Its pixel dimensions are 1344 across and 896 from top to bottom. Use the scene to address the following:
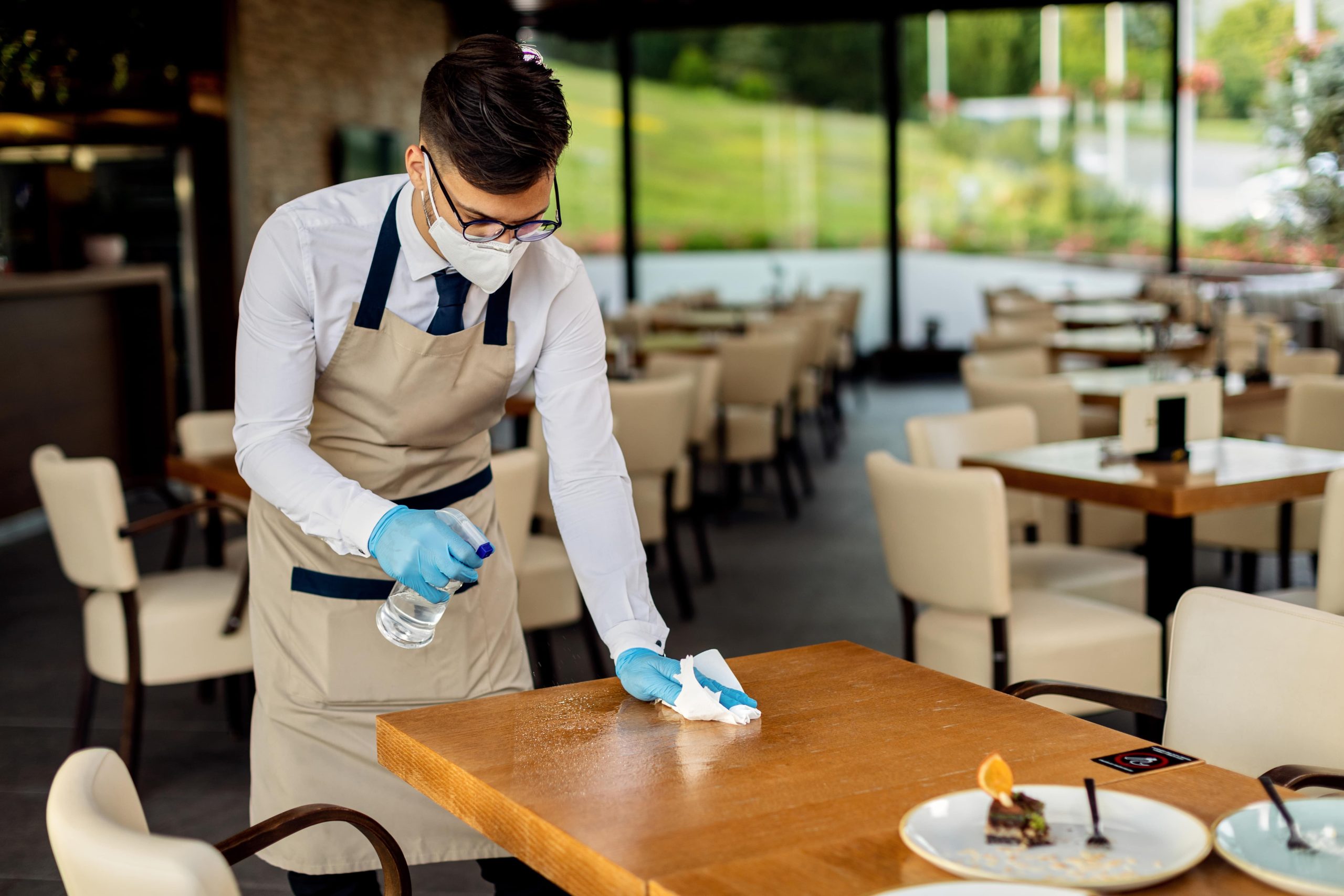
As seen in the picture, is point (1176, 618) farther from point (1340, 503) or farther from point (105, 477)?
point (105, 477)

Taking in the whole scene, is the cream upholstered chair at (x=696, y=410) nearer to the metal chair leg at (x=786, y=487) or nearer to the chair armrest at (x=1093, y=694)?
the metal chair leg at (x=786, y=487)

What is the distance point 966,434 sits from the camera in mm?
3799

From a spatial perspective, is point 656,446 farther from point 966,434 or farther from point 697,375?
point 966,434

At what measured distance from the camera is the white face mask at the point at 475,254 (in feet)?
5.47

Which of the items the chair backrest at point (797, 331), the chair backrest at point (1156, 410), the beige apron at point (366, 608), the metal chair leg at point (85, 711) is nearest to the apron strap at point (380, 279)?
the beige apron at point (366, 608)

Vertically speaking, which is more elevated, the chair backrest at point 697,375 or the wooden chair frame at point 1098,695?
the chair backrest at point 697,375

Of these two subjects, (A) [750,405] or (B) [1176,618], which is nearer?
(B) [1176,618]

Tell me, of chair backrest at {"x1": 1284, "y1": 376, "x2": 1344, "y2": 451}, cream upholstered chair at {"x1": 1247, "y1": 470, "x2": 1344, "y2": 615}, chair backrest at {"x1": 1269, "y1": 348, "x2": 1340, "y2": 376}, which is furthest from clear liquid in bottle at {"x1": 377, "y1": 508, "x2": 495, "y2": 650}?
chair backrest at {"x1": 1269, "y1": 348, "x2": 1340, "y2": 376}

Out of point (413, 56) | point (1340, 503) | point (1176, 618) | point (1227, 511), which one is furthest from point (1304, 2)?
point (1176, 618)

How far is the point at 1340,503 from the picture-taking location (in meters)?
2.43

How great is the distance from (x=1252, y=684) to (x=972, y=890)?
33.0 inches

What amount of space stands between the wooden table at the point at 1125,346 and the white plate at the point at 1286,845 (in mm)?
4743

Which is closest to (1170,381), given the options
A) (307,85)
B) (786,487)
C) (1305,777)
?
(786,487)

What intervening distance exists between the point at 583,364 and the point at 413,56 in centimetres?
1024
